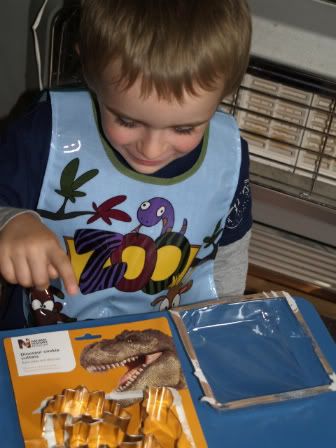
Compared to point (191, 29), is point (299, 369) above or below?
Answer: below

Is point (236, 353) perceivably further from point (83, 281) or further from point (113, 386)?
point (83, 281)

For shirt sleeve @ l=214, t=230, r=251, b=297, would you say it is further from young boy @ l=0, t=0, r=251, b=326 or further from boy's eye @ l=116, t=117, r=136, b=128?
boy's eye @ l=116, t=117, r=136, b=128

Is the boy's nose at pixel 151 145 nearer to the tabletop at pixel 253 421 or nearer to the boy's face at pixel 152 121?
the boy's face at pixel 152 121

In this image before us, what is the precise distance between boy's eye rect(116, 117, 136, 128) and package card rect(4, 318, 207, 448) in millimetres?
212

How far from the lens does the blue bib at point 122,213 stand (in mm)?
916

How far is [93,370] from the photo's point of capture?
0.68 m

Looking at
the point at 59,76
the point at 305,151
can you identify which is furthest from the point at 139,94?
the point at 305,151

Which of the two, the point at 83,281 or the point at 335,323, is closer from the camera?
the point at 83,281

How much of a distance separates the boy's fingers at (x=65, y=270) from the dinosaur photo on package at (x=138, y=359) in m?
0.06

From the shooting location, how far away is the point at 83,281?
3.13 ft

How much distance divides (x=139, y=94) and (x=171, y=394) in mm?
292

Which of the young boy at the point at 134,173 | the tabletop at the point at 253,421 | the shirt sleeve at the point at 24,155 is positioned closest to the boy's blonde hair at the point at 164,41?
the young boy at the point at 134,173

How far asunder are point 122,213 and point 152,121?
0.20 m

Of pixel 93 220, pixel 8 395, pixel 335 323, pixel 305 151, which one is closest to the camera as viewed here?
pixel 8 395
